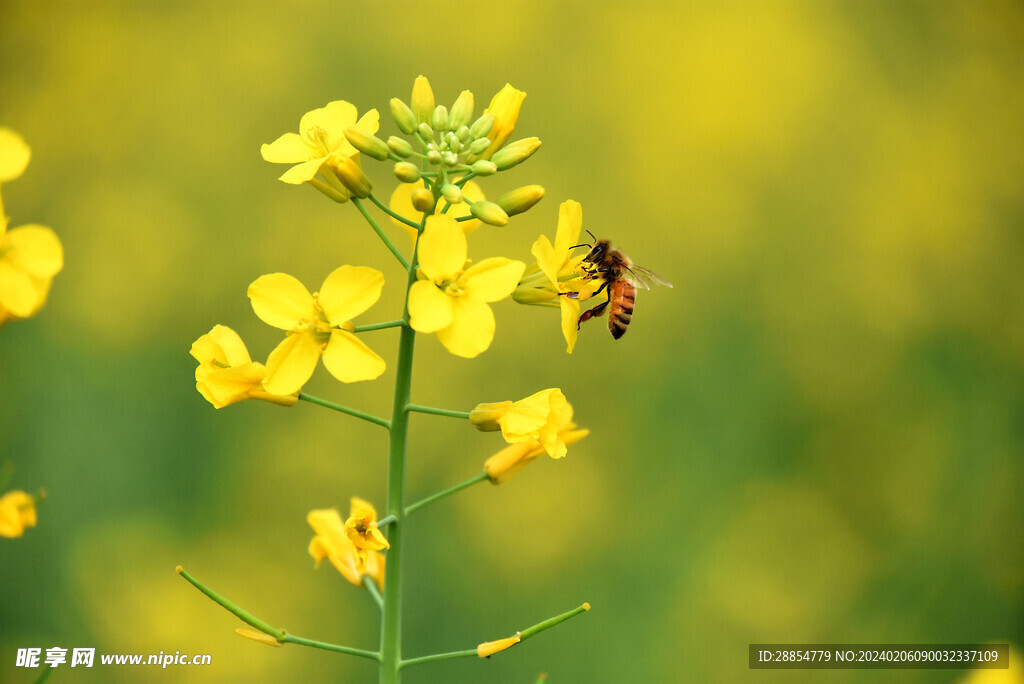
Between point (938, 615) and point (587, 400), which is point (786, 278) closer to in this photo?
point (587, 400)

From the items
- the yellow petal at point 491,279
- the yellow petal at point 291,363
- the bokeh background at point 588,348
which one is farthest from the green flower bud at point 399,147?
the bokeh background at point 588,348

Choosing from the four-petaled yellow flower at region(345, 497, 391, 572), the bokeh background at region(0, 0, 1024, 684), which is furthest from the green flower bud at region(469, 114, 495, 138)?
the bokeh background at region(0, 0, 1024, 684)

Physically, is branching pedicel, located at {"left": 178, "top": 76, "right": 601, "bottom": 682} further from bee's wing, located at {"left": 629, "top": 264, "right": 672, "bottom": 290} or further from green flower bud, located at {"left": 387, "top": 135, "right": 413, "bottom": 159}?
bee's wing, located at {"left": 629, "top": 264, "right": 672, "bottom": 290}

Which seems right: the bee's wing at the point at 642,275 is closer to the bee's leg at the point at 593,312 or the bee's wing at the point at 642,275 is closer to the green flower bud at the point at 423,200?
the bee's leg at the point at 593,312

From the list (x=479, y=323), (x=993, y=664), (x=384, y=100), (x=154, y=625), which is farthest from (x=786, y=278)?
(x=479, y=323)

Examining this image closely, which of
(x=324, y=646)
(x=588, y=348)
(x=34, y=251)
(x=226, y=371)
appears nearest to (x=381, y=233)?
(x=226, y=371)

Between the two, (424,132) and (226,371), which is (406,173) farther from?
(226,371)
